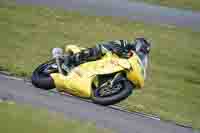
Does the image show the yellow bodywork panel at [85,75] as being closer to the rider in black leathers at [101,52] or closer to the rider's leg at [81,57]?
the rider's leg at [81,57]

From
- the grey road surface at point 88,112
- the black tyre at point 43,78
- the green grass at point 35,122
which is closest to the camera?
the green grass at point 35,122

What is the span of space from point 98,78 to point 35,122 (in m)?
3.14

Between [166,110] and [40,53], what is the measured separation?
23.9 feet

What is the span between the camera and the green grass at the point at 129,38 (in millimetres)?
19922

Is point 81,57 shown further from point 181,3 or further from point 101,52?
point 181,3

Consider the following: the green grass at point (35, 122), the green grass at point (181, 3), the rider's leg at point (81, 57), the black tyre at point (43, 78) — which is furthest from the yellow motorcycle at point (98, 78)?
the green grass at point (181, 3)

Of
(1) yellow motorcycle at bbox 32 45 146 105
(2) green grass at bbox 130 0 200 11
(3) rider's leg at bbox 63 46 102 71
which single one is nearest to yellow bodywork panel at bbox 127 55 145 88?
(1) yellow motorcycle at bbox 32 45 146 105

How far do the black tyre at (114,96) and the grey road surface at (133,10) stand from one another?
29.8 ft

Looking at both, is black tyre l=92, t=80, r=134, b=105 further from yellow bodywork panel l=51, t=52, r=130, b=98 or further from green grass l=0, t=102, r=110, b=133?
green grass l=0, t=102, r=110, b=133

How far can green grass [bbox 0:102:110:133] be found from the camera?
16406 millimetres

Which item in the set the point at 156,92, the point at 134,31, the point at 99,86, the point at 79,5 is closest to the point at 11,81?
the point at 99,86

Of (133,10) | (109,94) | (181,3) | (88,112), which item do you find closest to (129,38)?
(133,10)

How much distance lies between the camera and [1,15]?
2847 centimetres

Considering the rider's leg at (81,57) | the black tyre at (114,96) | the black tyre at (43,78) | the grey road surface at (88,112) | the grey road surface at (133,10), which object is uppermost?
the grey road surface at (133,10)
